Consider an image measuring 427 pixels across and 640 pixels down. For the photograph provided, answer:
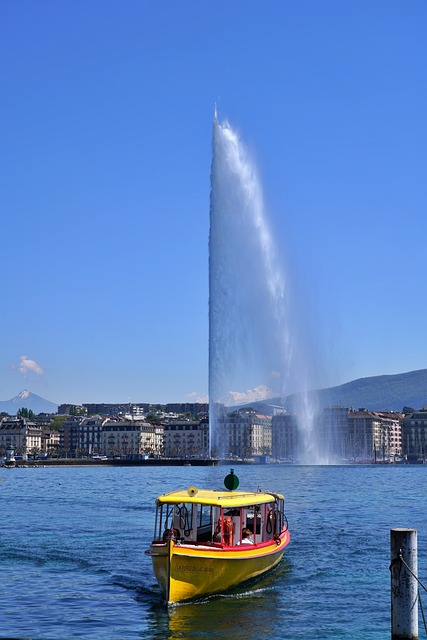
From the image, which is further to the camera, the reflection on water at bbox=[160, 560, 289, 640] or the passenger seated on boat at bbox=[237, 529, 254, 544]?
the passenger seated on boat at bbox=[237, 529, 254, 544]

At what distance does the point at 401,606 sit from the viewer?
19422 millimetres

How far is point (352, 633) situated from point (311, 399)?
12056cm

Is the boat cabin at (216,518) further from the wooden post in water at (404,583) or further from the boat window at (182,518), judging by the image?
the wooden post in water at (404,583)

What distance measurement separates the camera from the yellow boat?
26.4 m

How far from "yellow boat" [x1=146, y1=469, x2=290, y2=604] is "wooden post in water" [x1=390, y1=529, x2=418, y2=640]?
26.7ft

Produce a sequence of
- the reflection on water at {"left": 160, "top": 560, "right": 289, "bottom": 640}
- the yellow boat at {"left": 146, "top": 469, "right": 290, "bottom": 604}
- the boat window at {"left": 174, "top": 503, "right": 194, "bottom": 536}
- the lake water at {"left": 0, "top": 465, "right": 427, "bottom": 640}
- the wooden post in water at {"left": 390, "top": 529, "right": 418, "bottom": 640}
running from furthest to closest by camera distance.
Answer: the boat window at {"left": 174, "top": 503, "right": 194, "bottom": 536} < the yellow boat at {"left": 146, "top": 469, "right": 290, "bottom": 604} < the lake water at {"left": 0, "top": 465, "right": 427, "bottom": 640} < the reflection on water at {"left": 160, "top": 560, "right": 289, "bottom": 640} < the wooden post in water at {"left": 390, "top": 529, "right": 418, "bottom": 640}

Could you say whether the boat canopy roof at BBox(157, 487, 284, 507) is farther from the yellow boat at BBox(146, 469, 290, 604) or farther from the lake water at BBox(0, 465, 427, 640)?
the lake water at BBox(0, 465, 427, 640)

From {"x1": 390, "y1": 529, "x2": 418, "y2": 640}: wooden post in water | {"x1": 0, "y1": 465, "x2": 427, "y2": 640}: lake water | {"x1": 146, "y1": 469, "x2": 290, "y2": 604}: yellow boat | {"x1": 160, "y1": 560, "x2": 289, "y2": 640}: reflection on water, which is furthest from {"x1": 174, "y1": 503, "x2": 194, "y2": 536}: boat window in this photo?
{"x1": 390, "y1": 529, "x2": 418, "y2": 640}: wooden post in water

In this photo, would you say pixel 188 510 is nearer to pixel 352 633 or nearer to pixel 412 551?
pixel 352 633

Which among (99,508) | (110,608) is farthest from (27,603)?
(99,508)

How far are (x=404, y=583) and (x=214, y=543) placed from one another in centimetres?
927

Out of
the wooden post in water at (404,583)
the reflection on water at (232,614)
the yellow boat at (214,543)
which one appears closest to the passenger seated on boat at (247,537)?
the yellow boat at (214,543)

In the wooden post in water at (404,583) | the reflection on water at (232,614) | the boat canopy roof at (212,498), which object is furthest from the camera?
the boat canopy roof at (212,498)

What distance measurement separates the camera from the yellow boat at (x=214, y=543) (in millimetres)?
26391
